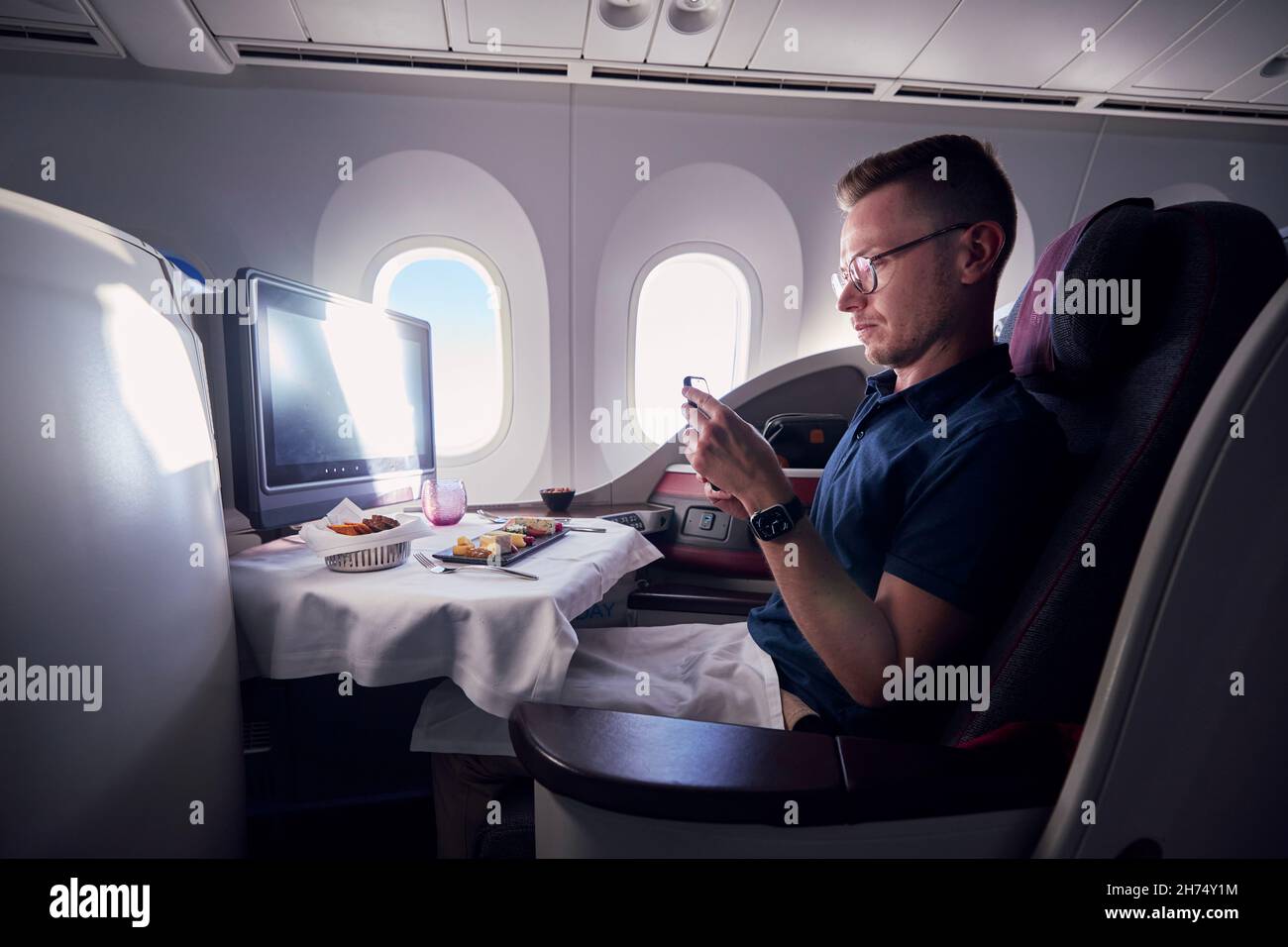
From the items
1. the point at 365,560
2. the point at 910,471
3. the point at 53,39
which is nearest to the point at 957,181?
the point at 910,471

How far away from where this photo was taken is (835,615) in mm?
823

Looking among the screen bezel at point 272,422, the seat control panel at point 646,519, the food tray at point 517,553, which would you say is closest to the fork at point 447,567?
the food tray at point 517,553

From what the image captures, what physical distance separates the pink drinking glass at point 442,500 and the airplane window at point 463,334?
6.53 ft

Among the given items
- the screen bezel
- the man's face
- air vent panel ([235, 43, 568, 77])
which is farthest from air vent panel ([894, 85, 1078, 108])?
the screen bezel

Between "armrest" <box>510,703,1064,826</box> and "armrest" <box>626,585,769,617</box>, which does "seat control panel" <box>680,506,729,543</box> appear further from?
"armrest" <box>510,703,1064,826</box>

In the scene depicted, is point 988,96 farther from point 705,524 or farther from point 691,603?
point 691,603

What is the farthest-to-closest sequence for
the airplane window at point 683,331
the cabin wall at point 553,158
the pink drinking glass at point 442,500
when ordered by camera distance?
the airplane window at point 683,331 < the cabin wall at point 553,158 < the pink drinking glass at point 442,500

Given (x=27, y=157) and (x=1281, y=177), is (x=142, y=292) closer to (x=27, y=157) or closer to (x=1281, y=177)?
(x=27, y=157)

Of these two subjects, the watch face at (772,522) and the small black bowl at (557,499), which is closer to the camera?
the watch face at (772,522)

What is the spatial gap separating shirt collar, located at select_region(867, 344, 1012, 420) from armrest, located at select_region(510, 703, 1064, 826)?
0.60 metres

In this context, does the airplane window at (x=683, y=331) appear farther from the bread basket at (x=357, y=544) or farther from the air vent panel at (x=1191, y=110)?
the bread basket at (x=357, y=544)

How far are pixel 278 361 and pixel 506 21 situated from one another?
2179 millimetres

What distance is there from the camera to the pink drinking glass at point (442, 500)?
1.58m

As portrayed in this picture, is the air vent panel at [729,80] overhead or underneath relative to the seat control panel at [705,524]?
overhead
